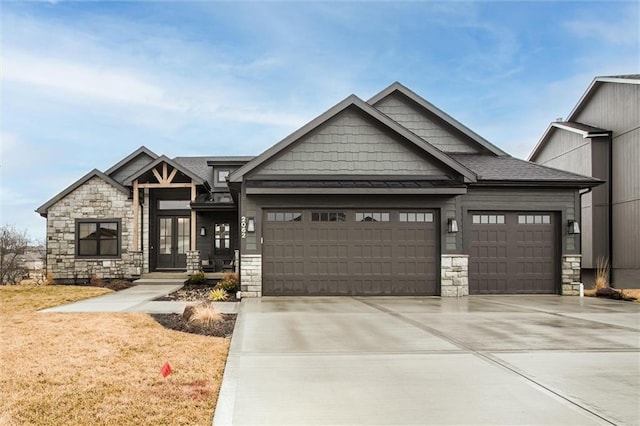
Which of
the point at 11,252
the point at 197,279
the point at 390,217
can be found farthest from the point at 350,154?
the point at 11,252

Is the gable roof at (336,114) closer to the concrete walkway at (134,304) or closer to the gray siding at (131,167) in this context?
the concrete walkway at (134,304)

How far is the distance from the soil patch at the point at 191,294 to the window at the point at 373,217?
4.36m

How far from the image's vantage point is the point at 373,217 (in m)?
14.3

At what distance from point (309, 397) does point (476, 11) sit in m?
13.4

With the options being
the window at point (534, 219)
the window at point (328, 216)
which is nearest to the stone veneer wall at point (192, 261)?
the window at point (328, 216)

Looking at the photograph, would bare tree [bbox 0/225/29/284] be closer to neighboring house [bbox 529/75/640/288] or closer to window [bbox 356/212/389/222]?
window [bbox 356/212/389/222]

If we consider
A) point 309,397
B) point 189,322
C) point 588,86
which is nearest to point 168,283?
point 189,322

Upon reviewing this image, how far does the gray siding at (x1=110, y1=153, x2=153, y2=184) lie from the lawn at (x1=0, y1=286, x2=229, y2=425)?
1345 centimetres

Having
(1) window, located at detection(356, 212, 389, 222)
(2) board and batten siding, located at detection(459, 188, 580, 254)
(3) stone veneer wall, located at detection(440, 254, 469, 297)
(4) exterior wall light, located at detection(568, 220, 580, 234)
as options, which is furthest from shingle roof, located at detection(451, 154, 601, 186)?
(1) window, located at detection(356, 212, 389, 222)

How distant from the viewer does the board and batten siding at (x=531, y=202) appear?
48.9 ft

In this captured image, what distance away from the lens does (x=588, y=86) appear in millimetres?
21453

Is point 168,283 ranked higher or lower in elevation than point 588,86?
lower

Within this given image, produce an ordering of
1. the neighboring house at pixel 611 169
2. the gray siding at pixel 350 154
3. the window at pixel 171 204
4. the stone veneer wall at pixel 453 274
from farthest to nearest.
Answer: the window at pixel 171 204
the neighboring house at pixel 611 169
the stone veneer wall at pixel 453 274
the gray siding at pixel 350 154

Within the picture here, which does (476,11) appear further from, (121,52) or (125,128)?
(125,128)
